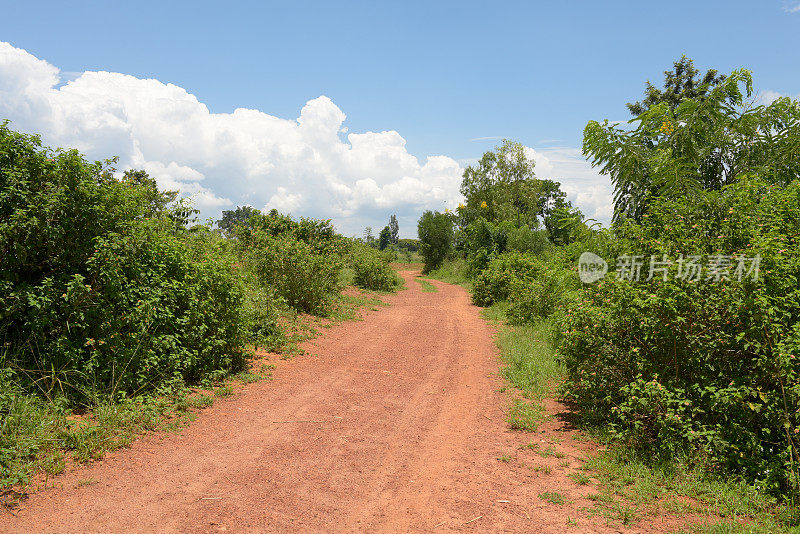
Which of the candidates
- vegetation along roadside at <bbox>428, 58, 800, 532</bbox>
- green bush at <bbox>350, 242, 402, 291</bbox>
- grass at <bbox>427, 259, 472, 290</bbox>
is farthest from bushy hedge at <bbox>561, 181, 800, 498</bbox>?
grass at <bbox>427, 259, 472, 290</bbox>

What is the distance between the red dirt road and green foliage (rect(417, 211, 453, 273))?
30.6 meters

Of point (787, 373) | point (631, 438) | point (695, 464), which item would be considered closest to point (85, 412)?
point (631, 438)

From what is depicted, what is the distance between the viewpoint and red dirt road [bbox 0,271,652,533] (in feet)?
11.2

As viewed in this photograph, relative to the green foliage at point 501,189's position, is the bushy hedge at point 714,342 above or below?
below

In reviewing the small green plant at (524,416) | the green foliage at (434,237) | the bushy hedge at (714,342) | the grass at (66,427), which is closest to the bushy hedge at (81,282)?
the grass at (66,427)

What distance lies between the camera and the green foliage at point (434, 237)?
37472 mm

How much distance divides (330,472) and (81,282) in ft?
11.3

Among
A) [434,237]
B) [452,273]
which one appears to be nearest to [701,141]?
[452,273]

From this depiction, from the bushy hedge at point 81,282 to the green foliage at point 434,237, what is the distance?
32037 mm

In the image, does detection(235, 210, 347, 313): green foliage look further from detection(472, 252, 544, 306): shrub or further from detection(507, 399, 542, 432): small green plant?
detection(507, 399, 542, 432): small green plant

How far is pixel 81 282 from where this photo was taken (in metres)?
5.02

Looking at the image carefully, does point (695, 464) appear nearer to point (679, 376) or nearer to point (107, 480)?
point (679, 376)

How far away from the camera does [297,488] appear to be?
12.8ft

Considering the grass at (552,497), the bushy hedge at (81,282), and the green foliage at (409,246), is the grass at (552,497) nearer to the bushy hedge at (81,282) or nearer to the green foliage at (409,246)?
Result: the bushy hedge at (81,282)
